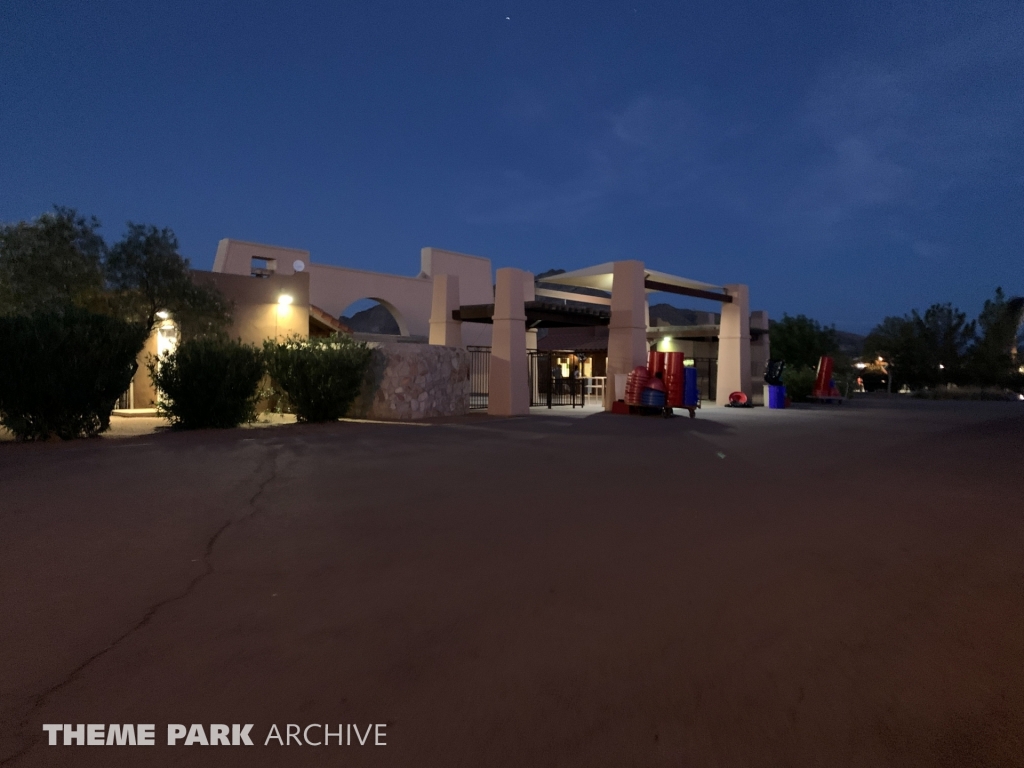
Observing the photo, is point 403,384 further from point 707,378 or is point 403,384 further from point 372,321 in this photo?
point 372,321

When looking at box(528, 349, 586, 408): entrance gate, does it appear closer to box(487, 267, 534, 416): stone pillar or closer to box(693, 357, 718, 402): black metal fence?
box(487, 267, 534, 416): stone pillar

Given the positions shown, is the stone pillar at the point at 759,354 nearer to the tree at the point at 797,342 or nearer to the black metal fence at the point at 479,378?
the tree at the point at 797,342

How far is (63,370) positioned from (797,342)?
36.6 m

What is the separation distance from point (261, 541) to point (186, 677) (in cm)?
279

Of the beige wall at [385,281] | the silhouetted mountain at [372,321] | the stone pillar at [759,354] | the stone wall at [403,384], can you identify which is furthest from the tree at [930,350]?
the silhouetted mountain at [372,321]

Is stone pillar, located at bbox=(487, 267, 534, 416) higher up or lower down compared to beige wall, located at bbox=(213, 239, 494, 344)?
lower down

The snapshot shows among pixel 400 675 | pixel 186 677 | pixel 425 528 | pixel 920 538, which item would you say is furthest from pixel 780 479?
pixel 186 677

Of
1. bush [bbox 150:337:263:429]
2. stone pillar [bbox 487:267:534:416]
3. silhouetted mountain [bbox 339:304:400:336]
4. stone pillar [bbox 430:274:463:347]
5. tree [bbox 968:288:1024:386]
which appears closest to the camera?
bush [bbox 150:337:263:429]

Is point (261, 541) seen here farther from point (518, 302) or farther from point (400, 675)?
point (518, 302)

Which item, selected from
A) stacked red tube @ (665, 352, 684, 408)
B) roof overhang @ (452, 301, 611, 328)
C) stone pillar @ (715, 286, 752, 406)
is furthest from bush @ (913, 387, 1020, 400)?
stacked red tube @ (665, 352, 684, 408)

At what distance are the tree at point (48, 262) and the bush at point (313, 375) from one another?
4647 millimetres

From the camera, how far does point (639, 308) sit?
2438cm

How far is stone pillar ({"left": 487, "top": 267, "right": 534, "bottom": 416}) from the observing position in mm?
22109

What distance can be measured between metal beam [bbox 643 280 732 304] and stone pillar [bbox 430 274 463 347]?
6.52 meters
